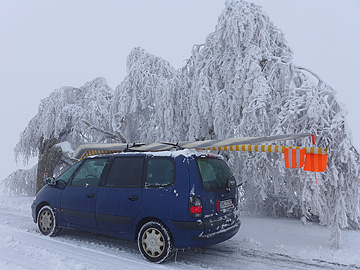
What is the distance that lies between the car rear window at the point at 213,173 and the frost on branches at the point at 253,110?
1.38 m

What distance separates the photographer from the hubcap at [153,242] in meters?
4.23

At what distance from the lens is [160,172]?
14.5 feet

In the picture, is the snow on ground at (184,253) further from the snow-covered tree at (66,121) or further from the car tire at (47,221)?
the snow-covered tree at (66,121)

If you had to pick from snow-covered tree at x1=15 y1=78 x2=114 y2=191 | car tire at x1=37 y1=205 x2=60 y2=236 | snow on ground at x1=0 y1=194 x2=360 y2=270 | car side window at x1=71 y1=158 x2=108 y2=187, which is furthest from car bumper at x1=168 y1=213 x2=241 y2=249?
snow-covered tree at x1=15 y1=78 x2=114 y2=191

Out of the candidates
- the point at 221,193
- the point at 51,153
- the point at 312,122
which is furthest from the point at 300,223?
the point at 51,153

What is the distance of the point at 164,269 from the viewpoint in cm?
396

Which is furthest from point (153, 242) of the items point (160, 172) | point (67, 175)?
point (67, 175)

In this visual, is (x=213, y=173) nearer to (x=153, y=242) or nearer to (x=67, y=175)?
(x=153, y=242)

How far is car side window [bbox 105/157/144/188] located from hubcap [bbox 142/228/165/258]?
0.76 metres

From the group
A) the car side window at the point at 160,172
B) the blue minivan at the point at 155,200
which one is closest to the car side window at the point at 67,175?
the blue minivan at the point at 155,200

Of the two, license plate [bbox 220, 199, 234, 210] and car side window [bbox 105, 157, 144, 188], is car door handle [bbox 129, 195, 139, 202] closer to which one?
car side window [bbox 105, 157, 144, 188]

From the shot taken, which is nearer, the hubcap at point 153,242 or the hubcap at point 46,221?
the hubcap at point 153,242

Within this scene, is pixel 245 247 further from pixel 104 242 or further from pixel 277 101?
pixel 277 101

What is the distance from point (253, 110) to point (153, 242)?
3.89m
